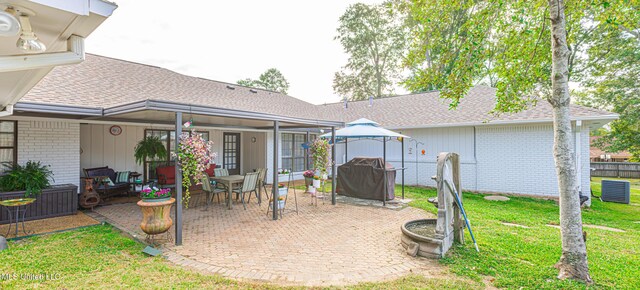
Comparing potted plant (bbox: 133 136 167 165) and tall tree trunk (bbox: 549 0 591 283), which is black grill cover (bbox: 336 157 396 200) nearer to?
tall tree trunk (bbox: 549 0 591 283)

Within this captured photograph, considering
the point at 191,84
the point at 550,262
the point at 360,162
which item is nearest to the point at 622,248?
the point at 550,262

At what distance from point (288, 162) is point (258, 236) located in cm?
811

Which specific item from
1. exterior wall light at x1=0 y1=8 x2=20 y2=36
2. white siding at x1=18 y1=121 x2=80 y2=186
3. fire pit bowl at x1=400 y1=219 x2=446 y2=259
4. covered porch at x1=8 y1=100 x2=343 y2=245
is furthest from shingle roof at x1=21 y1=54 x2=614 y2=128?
fire pit bowl at x1=400 y1=219 x2=446 y2=259

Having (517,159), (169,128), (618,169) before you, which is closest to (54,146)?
(169,128)

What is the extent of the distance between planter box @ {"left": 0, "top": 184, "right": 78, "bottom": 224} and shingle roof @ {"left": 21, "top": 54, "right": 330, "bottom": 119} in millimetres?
2043

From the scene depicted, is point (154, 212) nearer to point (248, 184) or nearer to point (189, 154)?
point (189, 154)

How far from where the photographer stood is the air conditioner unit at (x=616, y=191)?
9.48 metres

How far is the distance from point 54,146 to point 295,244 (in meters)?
6.82

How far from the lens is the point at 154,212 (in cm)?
476

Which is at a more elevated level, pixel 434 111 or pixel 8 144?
pixel 434 111

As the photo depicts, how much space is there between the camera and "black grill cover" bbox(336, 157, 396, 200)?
8.70 meters

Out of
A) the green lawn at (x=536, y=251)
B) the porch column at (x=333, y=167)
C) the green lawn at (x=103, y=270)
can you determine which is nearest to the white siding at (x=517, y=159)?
the green lawn at (x=536, y=251)

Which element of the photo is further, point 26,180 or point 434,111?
point 434,111

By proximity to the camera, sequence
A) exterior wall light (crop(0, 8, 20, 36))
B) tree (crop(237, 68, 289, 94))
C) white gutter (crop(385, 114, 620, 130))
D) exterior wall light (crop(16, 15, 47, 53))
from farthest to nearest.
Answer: tree (crop(237, 68, 289, 94)) < white gutter (crop(385, 114, 620, 130)) < exterior wall light (crop(16, 15, 47, 53)) < exterior wall light (crop(0, 8, 20, 36))
